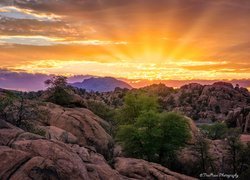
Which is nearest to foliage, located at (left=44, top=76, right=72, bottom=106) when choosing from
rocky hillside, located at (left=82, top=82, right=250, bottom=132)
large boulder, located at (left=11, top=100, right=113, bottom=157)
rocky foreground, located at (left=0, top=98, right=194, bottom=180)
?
large boulder, located at (left=11, top=100, right=113, bottom=157)

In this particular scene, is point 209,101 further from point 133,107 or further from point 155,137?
point 155,137

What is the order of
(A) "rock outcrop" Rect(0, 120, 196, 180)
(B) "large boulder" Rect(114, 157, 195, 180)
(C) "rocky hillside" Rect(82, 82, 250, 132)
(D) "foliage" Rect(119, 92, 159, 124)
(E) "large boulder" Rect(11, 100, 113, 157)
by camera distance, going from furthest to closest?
(C) "rocky hillside" Rect(82, 82, 250, 132)
(D) "foliage" Rect(119, 92, 159, 124)
(E) "large boulder" Rect(11, 100, 113, 157)
(B) "large boulder" Rect(114, 157, 195, 180)
(A) "rock outcrop" Rect(0, 120, 196, 180)

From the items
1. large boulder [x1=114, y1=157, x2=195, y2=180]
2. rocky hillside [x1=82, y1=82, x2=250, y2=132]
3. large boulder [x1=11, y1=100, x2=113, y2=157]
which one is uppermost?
large boulder [x1=11, y1=100, x2=113, y2=157]

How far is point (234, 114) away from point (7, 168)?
102 m

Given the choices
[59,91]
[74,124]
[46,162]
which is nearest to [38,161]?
[46,162]

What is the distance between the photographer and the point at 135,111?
78.3m

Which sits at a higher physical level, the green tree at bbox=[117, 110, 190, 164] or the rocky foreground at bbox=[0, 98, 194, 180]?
the rocky foreground at bbox=[0, 98, 194, 180]

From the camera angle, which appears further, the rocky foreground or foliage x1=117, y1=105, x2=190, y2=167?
foliage x1=117, y1=105, x2=190, y2=167

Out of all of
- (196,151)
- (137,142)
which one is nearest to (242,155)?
(196,151)

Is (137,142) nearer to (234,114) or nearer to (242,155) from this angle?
A: (242,155)

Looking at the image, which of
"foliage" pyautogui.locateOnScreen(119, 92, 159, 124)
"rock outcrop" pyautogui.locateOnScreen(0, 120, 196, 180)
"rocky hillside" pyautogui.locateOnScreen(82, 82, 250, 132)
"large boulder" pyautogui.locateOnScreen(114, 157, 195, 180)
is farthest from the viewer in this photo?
"rocky hillside" pyautogui.locateOnScreen(82, 82, 250, 132)

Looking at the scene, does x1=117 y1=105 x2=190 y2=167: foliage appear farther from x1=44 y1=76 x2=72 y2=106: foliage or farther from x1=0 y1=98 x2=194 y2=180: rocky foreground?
x1=0 y1=98 x2=194 y2=180: rocky foreground

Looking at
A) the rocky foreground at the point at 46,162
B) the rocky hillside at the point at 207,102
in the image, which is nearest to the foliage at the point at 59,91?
the rocky foreground at the point at 46,162

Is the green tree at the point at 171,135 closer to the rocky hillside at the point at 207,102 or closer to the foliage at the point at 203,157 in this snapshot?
the foliage at the point at 203,157
